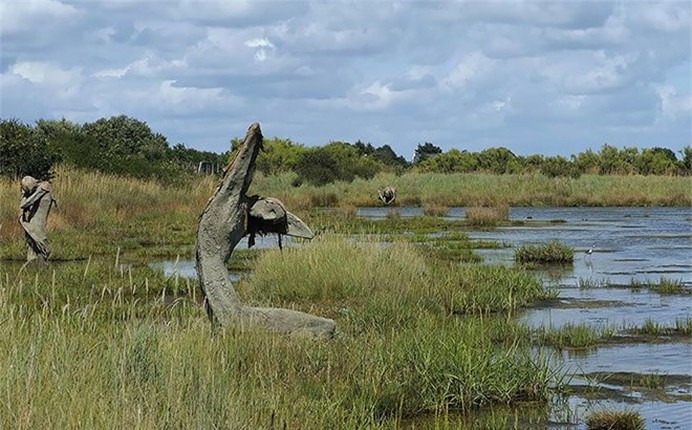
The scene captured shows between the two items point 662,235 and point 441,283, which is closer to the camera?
point 441,283

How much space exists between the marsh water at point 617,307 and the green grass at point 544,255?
44 cm

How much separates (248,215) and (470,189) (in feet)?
160

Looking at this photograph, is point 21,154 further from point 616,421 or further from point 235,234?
point 616,421

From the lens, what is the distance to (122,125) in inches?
3214

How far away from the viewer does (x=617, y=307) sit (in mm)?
16625

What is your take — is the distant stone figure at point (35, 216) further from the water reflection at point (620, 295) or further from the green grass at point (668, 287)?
the green grass at point (668, 287)

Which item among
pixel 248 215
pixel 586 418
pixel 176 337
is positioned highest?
pixel 248 215

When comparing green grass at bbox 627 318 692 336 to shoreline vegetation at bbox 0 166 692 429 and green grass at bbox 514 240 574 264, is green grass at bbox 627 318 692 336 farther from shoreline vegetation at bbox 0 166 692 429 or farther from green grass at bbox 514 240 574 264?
green grass at bbox 514 240 574 264

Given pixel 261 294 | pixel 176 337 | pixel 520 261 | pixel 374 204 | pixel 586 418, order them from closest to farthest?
pixel 176 337 < pixel 586 418 < pixel 261 294 < pixel 520 261 < pixel 374 204

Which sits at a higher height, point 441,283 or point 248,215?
point 248,215

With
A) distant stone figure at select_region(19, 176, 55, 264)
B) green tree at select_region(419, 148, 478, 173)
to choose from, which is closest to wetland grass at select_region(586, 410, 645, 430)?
distant stone figure at select_region(19, 176, 55, 264)

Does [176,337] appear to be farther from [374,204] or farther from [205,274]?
[374,204]

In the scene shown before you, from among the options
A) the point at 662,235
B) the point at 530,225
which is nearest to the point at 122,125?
A: the point at 530,225

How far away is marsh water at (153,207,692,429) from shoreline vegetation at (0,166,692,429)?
0.38 meters
